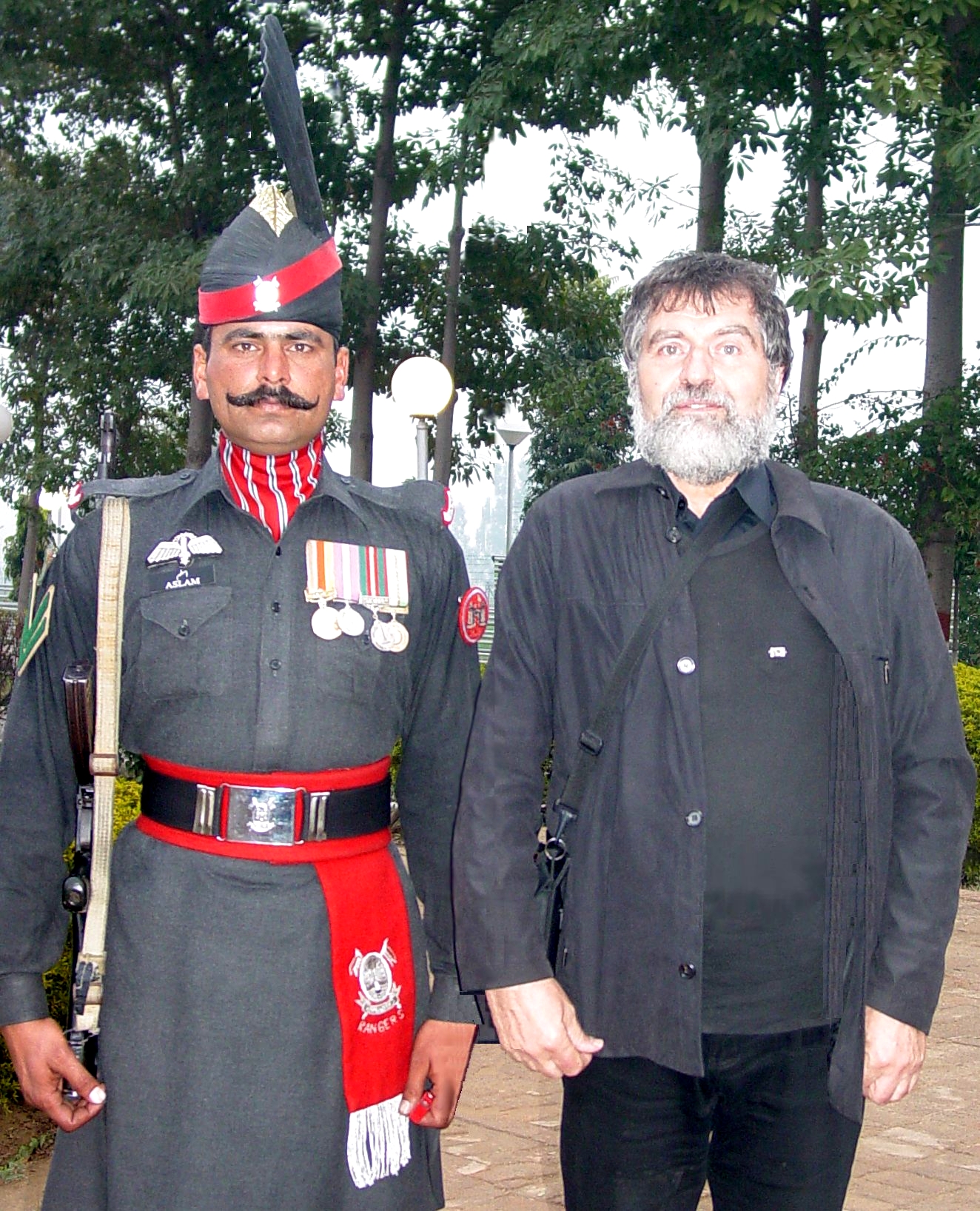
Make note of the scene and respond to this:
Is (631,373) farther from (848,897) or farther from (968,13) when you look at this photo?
(968,13)

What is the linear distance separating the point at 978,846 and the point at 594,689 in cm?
814

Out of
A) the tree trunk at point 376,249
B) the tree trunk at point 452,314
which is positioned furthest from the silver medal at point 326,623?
the tree trunk at point 376,249

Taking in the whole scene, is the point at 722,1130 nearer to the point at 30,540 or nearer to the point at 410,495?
the point at 410,495

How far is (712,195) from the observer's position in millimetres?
16375

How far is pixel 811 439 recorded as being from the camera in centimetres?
1574

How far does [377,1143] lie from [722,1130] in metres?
0.63

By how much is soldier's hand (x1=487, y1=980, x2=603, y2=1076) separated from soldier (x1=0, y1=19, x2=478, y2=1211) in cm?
33

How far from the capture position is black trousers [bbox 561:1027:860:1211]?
2.59 metres

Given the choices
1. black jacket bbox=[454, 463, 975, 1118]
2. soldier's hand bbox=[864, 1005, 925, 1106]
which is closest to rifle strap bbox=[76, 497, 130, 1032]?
black jacket bbox=[454, 463, 975, 1118]

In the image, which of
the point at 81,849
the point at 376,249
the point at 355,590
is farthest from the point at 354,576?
the point at 376,249

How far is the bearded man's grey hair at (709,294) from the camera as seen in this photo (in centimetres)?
277

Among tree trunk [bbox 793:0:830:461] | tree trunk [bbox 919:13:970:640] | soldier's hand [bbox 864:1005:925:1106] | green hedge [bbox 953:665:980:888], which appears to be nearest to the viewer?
soldier's hand [bbox 864:1005:925:1106]

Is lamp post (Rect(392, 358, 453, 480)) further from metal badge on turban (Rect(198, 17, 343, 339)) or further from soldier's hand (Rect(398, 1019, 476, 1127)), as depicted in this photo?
soldier's hand (Rect(398, 1019, 476, 1127))

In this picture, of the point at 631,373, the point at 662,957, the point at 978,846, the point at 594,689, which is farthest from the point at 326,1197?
the point at 978,846
